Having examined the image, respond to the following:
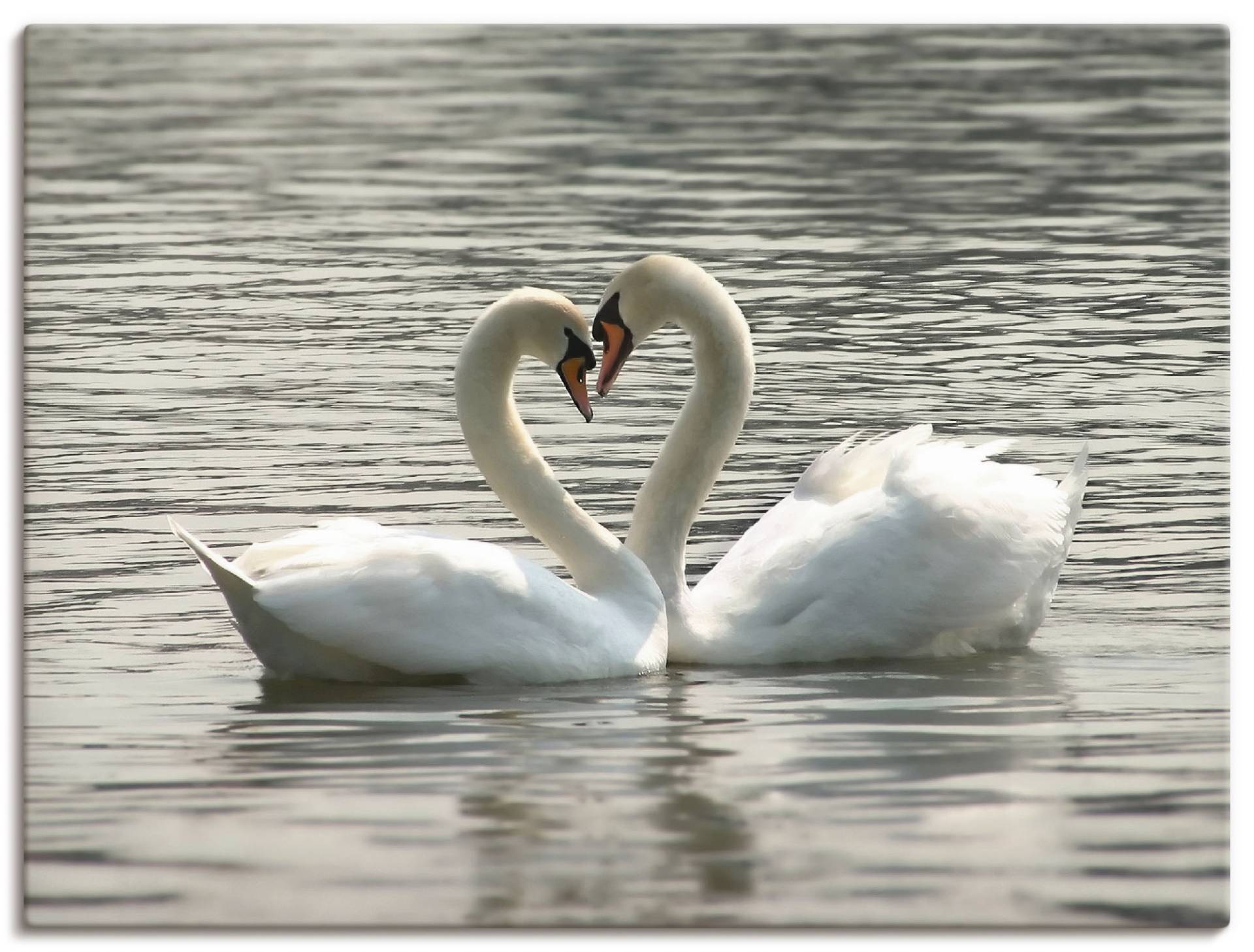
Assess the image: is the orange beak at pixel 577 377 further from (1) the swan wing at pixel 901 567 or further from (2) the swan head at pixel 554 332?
(1) the swan wing at pixel 901 567

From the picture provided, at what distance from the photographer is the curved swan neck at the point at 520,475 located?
8.16 meters

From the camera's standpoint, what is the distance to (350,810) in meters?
6.78

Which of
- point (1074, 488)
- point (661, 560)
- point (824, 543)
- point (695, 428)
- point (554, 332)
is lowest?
point (661, 560)

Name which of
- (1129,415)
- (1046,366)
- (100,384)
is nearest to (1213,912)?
(1129,415)

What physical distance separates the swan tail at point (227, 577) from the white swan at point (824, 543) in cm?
130

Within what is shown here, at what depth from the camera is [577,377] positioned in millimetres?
8172

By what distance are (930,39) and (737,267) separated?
177 inches

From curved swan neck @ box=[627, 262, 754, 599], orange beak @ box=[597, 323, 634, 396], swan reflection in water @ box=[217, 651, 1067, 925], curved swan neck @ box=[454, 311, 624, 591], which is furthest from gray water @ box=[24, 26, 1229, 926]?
orange beak @ box=[597, 323, 634, 396]

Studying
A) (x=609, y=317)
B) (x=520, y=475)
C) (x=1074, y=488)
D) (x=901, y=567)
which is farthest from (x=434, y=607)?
(x=1074, y=488)

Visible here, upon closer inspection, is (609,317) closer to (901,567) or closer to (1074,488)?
(901,567)

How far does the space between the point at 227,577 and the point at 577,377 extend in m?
1.28

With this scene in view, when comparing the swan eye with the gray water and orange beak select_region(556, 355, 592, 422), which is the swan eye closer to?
orange beak select_region(556, 355, 592, 422)

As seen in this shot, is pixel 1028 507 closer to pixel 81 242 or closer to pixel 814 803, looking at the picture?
pixel 814 803

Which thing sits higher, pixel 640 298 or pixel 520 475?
pixel 640 298
